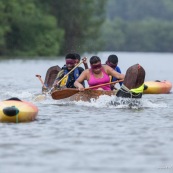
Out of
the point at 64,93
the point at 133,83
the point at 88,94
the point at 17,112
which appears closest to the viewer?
the point at 17,112

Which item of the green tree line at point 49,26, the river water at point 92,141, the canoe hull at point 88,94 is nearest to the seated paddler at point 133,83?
the river water at point 92,141

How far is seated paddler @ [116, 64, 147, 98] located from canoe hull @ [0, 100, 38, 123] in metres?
3.41

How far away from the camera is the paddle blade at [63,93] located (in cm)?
2122

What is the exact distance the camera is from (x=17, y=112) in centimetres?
1695

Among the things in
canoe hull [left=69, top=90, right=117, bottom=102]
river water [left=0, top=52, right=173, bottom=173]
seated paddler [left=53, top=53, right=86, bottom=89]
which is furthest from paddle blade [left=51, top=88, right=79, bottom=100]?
seated paddler [left=53, top=53, right=86, bottom=89]

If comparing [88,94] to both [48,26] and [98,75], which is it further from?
[48,26]

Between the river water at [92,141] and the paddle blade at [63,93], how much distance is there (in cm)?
70

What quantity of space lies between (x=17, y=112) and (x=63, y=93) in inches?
180

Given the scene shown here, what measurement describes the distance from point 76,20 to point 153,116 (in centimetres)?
7274

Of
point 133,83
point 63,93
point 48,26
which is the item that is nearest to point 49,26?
point 48,26

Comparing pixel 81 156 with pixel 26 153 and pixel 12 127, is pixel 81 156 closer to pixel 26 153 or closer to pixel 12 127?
pixel 26 153

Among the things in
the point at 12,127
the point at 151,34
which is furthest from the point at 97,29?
the point at 12,127

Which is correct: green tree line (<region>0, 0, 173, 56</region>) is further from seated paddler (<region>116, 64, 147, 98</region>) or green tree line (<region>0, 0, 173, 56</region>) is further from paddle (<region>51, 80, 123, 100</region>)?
seated paddler (<region>116, 64, 147, 98</region>)

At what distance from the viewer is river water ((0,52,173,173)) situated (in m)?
12.3
